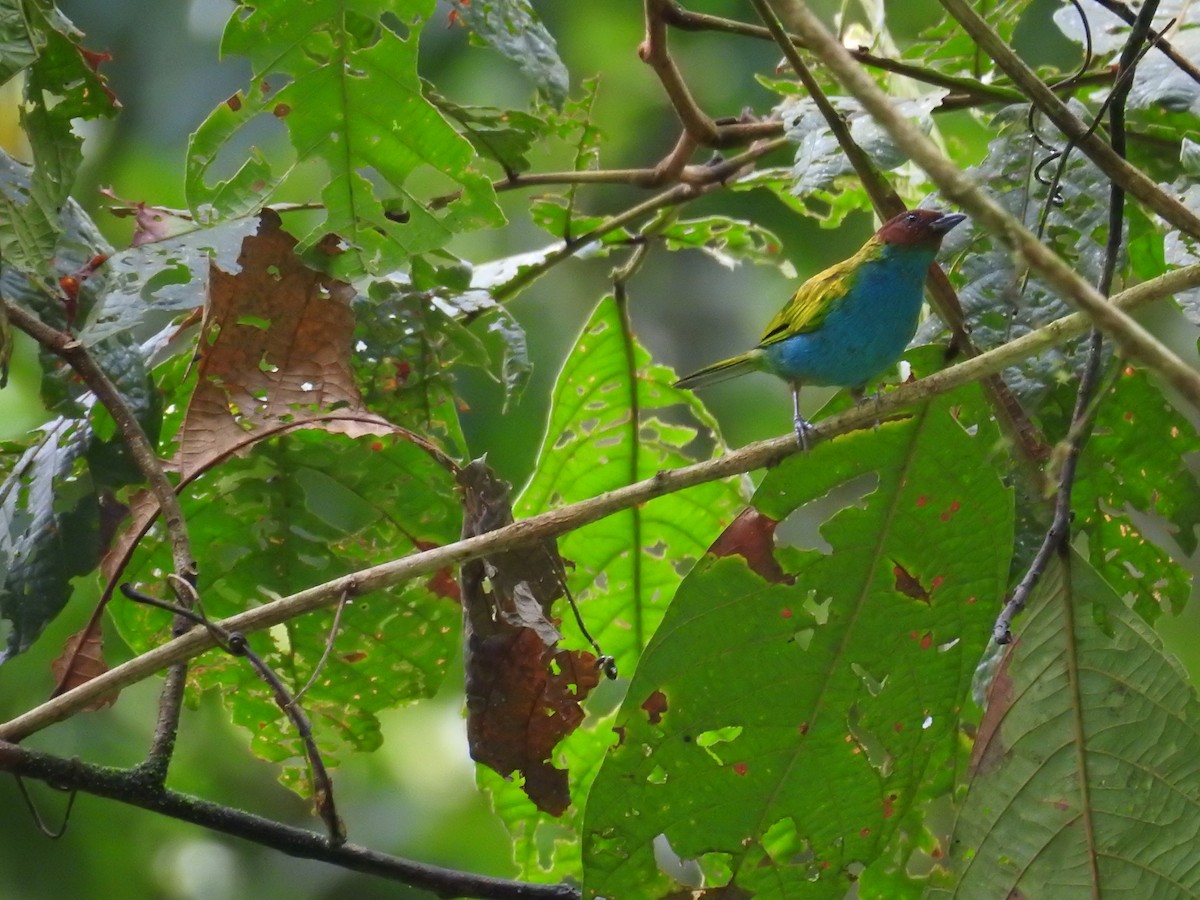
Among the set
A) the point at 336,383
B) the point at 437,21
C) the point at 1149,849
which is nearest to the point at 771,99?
the point at 437,21

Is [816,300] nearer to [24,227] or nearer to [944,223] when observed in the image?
[944,223]

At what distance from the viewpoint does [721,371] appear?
10.4ft

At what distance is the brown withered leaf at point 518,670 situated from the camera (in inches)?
88.2

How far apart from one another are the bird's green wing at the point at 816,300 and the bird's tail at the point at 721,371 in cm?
5

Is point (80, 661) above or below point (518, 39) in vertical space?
below

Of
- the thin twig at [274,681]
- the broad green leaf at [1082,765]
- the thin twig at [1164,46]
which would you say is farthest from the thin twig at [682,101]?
the thin twig at [274,681]

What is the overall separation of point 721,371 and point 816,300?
0.30 m

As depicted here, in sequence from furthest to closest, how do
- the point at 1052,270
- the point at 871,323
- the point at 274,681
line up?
the point at 871,323
the point at 274,681
the point at 1052,270

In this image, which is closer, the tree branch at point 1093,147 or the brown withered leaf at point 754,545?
the tree branch at point 1093,147

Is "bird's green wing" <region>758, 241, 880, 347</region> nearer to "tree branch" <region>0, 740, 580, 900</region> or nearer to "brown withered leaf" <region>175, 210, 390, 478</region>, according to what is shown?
"brown withered leaf" <region>175, 210, 390, 478</region>

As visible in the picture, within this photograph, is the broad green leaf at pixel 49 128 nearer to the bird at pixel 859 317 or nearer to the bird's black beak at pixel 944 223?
the bird at pixel 859 317

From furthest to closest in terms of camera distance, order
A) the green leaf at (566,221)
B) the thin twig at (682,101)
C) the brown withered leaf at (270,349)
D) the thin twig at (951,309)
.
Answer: the green leaf at (566,221) → the thin twig at (682,101) → the brown withered leaf at (270,349) → the thin twig at (951,309)

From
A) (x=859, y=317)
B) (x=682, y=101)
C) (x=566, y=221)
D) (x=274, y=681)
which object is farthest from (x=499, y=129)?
(x=274, y=681)

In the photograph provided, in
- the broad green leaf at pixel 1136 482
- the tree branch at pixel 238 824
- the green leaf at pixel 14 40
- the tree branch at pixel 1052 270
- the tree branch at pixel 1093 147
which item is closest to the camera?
the tree branch at pixel 1052 270
